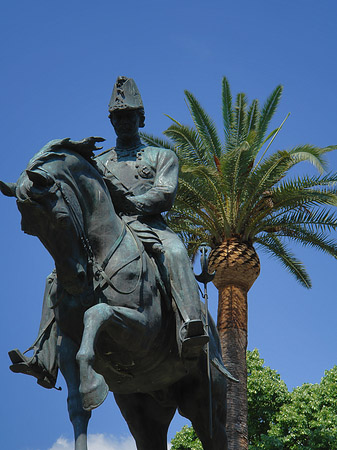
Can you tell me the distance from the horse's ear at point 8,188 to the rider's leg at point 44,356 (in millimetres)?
989

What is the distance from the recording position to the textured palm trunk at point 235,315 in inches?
746

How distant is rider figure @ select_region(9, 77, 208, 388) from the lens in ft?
23.6

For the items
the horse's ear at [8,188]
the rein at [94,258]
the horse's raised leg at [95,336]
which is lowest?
the horse's raised leg at [95,336]

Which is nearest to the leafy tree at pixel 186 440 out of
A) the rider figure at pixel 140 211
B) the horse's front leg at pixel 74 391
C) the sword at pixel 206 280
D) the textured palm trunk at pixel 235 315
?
the textured palm trunk at pixel 235 315

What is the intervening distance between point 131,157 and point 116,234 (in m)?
1.48

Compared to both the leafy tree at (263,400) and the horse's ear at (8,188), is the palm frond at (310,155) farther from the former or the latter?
the horse's ear at (8,188)

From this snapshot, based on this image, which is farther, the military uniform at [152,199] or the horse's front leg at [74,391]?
the military uniform at [152,199]

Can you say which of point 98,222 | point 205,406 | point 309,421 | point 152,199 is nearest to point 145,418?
point 205,406

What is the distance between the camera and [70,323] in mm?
6883

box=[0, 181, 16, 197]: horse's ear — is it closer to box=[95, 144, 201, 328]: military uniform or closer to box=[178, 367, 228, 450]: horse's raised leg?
box=[95, 144, 201, 328]: military uniform

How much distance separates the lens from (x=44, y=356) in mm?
7230

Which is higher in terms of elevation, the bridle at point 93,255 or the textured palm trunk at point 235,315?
the textured palm trunk at point 235,315

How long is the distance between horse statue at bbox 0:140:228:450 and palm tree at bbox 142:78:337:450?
12.2 meters

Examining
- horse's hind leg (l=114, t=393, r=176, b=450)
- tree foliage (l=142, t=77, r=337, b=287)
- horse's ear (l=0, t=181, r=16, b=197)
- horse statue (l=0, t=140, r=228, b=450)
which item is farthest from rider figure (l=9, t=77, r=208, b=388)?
tree foliage (l=142, t=77, r=337, b=287)
